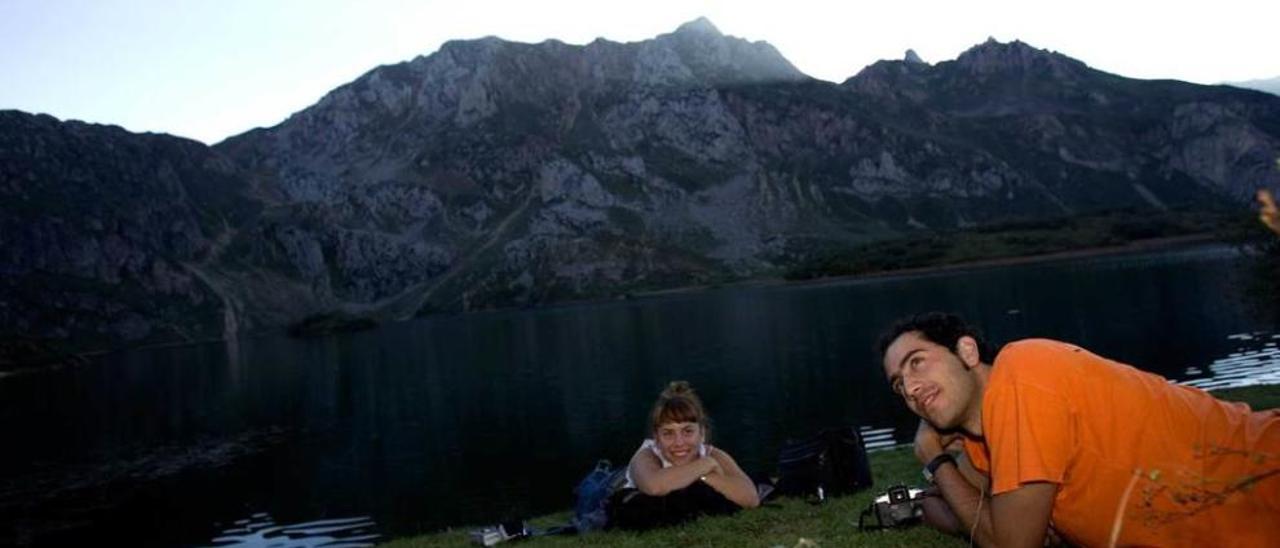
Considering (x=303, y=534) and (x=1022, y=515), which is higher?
(x=1022, y=515)

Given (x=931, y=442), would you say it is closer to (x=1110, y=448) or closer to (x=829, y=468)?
(x=1110, y=448)

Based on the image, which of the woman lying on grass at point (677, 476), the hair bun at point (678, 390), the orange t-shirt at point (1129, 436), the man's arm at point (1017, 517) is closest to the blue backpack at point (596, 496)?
the woman lying on grass at point (677, 476)

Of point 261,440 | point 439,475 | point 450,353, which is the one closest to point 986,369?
point 439,475

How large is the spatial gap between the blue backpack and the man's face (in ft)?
33.9

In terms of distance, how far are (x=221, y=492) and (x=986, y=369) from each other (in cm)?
5152

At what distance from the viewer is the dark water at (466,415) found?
42.2 m

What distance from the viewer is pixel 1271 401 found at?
2505cm

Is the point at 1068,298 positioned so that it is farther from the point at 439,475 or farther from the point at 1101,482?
the point at 1101,482

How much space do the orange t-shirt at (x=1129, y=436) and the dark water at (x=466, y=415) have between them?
103 ft

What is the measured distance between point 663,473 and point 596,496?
3740 millimetres

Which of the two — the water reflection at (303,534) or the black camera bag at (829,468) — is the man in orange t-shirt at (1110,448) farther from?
the water reflection at (303,534)

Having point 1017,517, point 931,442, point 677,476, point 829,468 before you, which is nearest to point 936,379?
point 1017,517

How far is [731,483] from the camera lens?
14688mm

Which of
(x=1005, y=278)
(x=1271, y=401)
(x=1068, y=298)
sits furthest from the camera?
(x=1005, y=278)
